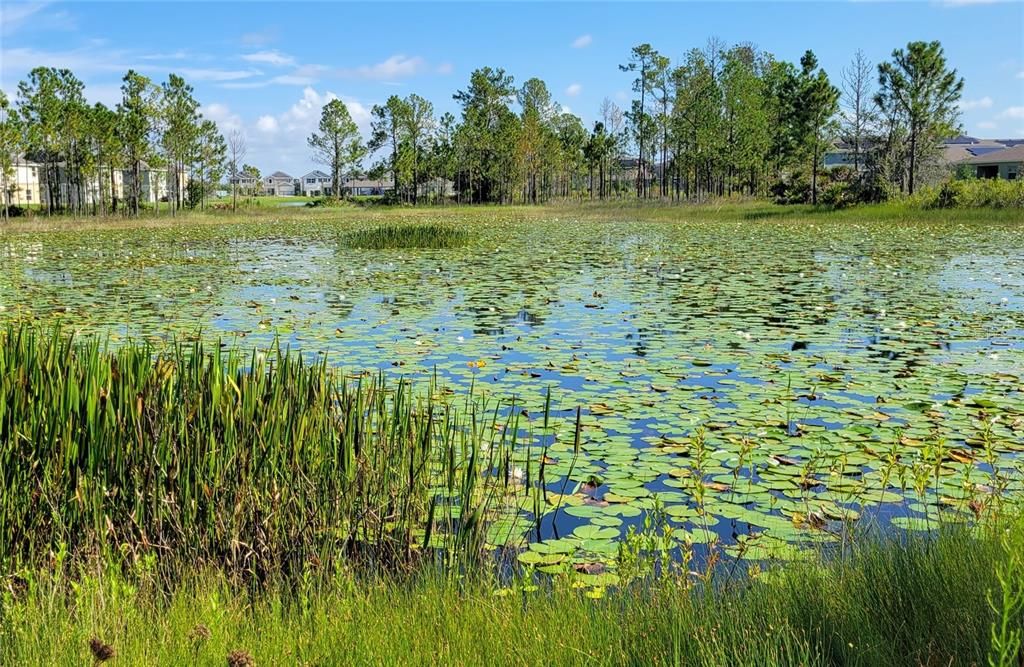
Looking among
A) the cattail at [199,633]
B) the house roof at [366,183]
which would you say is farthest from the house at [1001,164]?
the house roof at [366,183]

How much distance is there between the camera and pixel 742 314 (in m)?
11.0

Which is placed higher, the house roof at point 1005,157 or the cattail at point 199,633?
the house roof at point 1005,157

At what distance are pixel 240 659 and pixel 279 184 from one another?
169 metres

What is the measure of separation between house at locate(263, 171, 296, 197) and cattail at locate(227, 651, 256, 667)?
16546 cm

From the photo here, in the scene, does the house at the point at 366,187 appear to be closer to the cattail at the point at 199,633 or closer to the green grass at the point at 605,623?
the green grass at the point at 605,623

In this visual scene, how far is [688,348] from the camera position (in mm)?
8750

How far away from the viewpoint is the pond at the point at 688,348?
450cm

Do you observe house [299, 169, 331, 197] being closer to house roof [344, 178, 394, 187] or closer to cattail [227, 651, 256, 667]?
house roof [344, 178, 394, 187]

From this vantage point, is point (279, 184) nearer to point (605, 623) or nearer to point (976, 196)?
point (976, 196)

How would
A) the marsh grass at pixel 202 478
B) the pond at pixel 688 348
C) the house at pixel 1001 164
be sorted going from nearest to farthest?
1. the marsh grass at pixel 202 478
2. the pond at pixel 688 348
3. the house at pixel 1001 164

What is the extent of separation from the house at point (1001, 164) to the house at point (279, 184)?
120 meters

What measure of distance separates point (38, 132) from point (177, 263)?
1218 inches

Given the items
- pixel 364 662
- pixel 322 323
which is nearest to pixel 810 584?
pixel 364 662

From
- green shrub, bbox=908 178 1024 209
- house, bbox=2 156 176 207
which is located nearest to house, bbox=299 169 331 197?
house, bbox=2 156 176 207
